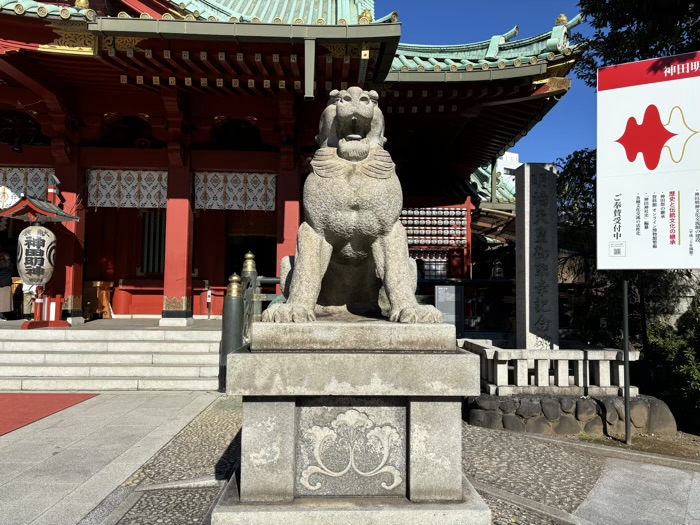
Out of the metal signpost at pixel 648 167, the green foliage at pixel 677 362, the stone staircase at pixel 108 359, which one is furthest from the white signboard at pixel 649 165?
the stone staircase at pixel 108 359

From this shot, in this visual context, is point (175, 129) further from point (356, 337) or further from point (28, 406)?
point (356, 337)

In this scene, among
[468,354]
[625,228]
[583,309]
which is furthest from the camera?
[583,309]

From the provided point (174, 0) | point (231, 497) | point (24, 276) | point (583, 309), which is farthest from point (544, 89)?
point (24, 276)

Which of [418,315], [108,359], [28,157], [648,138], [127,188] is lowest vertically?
[108,359]

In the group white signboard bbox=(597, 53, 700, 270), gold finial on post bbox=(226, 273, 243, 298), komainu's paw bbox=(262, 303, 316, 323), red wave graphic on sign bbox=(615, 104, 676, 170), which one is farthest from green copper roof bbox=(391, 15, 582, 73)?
komainu's paw bbox=(262, 303, 316, 323)

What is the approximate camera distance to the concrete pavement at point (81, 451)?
9.11 feet

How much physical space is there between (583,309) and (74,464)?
671 centimetres

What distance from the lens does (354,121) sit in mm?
2682

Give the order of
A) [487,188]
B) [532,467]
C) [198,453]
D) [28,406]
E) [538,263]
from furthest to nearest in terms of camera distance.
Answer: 1. [487,188]
2. [538,263]
3. [28,406]
4. [198,453]
5. [532,467]

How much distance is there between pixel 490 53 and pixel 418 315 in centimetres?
790

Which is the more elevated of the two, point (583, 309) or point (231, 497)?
point (583, 309)

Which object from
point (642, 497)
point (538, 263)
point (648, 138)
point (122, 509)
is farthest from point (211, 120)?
point (642, 497)

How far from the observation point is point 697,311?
6.13m

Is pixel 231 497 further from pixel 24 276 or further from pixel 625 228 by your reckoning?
pixel 24 276
